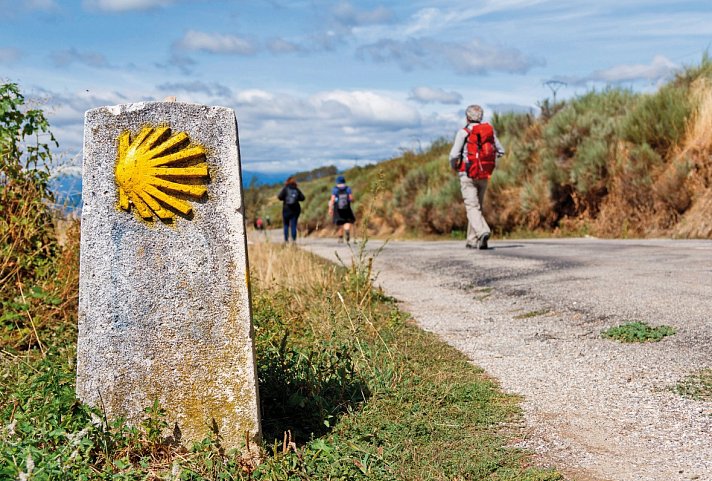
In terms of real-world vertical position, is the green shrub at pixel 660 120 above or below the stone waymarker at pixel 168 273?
above

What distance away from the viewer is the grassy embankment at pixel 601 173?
14.8m

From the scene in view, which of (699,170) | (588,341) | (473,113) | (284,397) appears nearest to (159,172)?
(284,397)

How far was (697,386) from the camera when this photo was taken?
4.64 meters

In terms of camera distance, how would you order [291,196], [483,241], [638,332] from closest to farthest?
[638,332], [483,241], [291,196]

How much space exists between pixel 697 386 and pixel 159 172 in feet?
10.9

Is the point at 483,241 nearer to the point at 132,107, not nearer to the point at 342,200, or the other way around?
the point at 342,200

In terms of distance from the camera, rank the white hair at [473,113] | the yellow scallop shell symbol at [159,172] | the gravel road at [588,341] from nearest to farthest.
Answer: the yellow scallop shell symbol at [159,172]
the gravel road at [588,341]
the white hair at [473,113]

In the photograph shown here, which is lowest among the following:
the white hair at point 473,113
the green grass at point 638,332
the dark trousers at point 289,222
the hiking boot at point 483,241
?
the green grass at point 638,332

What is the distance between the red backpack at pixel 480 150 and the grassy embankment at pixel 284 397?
5528 millimetres

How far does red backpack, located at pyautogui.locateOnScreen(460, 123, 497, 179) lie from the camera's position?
40.4ft

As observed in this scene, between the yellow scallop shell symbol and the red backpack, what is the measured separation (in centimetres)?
919

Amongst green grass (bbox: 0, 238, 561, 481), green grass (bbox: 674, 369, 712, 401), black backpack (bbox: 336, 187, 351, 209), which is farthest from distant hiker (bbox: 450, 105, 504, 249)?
green grass (bbox: 674, 369, 712, 401)

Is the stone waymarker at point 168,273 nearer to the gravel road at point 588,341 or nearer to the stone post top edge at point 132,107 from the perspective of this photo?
the stone post top edge at point 132,107

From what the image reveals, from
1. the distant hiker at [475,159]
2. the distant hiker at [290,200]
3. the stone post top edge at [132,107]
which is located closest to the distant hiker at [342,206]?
the distant hiker at [290,200]
